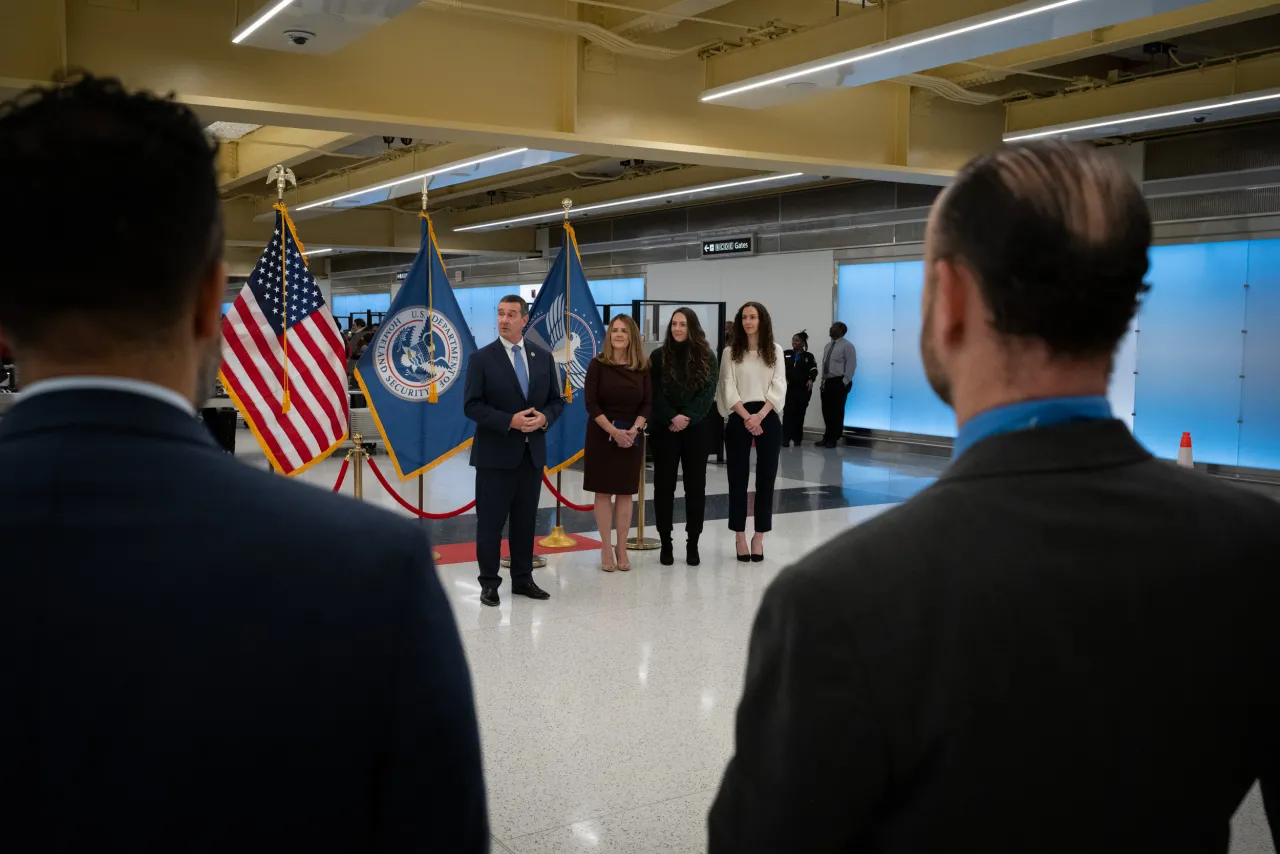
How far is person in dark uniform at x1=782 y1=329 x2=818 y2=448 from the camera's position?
15.1 meters

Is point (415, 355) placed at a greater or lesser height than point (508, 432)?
greater

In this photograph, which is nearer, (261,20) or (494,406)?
(261,20)

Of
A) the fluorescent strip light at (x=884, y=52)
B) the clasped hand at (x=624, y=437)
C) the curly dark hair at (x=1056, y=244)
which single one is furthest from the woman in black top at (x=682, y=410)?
the curly dark hair at (x=1056, y=244)

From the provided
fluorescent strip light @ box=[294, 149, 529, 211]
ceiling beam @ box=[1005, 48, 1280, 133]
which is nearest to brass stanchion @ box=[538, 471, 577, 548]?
fluorescent strip light @ box=[294, 149, 529, 211]

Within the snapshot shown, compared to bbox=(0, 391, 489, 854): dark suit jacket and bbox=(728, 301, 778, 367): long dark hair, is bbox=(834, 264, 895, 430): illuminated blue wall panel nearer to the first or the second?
bbox=(728, 301, 778, 367): long dark hair

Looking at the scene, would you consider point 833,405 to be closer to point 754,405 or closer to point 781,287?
point 781,287

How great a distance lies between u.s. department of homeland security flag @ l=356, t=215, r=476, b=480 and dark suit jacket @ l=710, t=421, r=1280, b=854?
662 cm

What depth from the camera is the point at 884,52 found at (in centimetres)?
652

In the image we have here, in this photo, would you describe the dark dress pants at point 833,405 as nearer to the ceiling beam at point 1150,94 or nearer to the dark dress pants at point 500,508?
the ceiling beam at point 1150,94

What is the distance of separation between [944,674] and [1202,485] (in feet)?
1.18

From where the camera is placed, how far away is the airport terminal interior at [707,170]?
A: 450 cm

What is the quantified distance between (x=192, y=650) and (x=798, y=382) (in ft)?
47.7

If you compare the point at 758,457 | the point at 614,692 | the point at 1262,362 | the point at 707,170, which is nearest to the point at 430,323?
the point at 758,457

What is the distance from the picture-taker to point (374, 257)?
1096 inches
